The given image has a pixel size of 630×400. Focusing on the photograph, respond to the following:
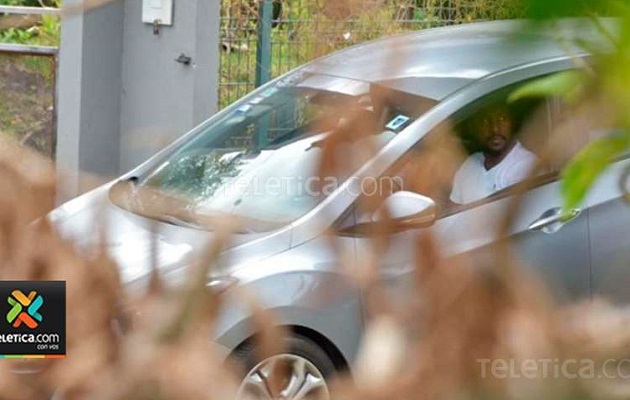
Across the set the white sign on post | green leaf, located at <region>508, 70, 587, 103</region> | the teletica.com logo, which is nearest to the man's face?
green leaf, located at <region>508, 70, 587, 103</region>

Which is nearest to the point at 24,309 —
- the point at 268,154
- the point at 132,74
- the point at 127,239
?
the point at 127,239

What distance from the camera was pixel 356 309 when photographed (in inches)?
50.1

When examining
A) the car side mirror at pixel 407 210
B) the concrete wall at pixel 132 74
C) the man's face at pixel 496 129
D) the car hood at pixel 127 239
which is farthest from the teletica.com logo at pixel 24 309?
the concrete wall at pixel 132 74

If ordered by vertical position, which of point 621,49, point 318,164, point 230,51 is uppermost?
point 621,49

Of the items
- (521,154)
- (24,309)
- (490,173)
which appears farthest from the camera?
(490,173)

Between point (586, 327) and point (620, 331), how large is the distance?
0.11 ft

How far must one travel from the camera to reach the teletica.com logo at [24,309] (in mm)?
1380

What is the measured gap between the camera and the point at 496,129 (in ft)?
4.38

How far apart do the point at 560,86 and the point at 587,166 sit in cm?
6

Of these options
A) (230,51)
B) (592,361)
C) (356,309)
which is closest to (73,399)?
(356,309)

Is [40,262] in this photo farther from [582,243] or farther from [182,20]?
[182,20]

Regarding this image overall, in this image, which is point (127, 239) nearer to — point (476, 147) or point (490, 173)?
point (476, 147)

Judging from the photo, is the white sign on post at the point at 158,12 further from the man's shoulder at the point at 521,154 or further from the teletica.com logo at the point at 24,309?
the man's shoulder at the point at 521,154

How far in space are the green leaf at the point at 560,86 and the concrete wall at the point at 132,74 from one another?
6617mm
